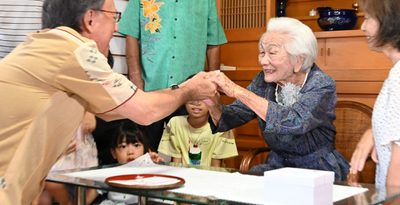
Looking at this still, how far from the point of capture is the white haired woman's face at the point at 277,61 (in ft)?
8.32

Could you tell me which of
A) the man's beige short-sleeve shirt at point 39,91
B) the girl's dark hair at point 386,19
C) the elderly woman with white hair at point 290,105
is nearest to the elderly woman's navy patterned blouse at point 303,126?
the elderly woman with white hair at point 290,105

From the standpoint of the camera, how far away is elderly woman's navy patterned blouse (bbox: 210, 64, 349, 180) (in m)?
2.28

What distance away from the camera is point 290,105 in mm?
2430

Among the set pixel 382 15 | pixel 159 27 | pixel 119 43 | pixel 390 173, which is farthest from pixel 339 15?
pixel 390 173

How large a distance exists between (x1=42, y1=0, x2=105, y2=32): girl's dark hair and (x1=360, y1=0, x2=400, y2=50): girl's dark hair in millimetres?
970

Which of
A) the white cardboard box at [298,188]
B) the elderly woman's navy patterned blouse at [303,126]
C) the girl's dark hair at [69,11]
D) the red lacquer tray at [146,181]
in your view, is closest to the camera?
the white cardboard box at [298,188]

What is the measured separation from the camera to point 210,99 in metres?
2.52

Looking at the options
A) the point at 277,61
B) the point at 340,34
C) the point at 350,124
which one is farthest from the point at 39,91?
the point at 340,34

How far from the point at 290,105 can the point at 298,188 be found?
1.14 m

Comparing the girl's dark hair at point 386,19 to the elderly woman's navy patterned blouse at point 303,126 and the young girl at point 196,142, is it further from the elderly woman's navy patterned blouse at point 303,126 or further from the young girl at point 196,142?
the young girl at point 196,142

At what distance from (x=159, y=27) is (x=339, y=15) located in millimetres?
1370

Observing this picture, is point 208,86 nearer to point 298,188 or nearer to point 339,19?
point 298,188

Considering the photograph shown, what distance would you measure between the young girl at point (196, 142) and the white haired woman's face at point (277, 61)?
0.72m

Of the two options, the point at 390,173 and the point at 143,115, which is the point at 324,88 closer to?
the point at 390,173
